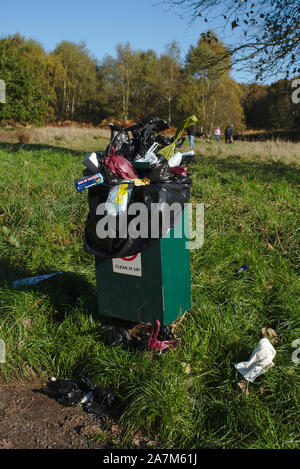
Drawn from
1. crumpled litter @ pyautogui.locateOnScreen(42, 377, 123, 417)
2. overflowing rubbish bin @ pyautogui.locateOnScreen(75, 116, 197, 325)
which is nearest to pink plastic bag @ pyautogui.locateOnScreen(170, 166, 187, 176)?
overflowing rubbish bin @ pyautogui.locateOnScreen(75, 116, 197, 325)

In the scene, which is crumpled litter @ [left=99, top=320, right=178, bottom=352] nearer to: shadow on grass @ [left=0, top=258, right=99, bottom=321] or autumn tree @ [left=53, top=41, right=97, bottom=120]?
shadow on grass @ [left=0, top=258, right=99, bottom=321]

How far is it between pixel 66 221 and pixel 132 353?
99.8 inches

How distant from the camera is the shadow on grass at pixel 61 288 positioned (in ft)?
10.3

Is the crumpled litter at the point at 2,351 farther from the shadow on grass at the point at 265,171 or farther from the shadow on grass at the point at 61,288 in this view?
the shadow on grass at the point at 265,171

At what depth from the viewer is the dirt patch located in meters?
2.05

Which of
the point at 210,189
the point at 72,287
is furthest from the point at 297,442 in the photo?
the point at 210,189

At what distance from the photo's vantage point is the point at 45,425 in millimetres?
2180

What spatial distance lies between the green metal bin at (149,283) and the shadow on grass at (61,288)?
41 centimetres

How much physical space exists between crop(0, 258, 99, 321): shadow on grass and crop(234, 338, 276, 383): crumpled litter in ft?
4.12

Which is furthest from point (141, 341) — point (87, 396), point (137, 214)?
point (137, 214)

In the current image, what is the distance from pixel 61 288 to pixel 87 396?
1.21 m

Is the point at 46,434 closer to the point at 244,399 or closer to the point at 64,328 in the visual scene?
the point at 64,328

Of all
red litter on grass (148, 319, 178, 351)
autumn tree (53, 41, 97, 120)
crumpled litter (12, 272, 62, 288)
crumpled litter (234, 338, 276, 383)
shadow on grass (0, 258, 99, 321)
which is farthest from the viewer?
autumn tree (53, 41, 97, 120)
